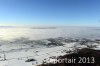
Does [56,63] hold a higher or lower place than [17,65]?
higher

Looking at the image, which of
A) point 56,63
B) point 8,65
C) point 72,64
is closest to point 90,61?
point 72,64

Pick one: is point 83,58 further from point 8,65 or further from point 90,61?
point 8,65

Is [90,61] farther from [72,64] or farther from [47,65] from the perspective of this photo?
[47,65]

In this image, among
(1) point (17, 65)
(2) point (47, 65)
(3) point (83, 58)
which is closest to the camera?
(2) point (47, 65)

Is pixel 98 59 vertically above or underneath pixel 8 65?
above

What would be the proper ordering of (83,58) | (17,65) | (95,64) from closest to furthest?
(95,64), (83,58), (17,65)

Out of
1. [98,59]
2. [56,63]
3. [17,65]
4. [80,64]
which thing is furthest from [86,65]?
[17,65]

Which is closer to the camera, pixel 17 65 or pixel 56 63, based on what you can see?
pixel 56 63

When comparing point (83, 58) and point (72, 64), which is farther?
point (83, 58)

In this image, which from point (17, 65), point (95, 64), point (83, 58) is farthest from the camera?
point (17, 65)
